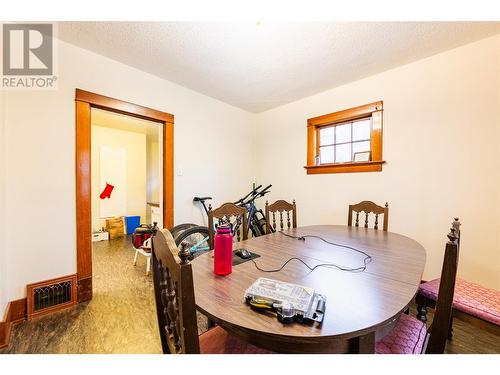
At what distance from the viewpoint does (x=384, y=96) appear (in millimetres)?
2373

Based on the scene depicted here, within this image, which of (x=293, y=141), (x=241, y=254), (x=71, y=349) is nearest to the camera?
(x=241, y=254)

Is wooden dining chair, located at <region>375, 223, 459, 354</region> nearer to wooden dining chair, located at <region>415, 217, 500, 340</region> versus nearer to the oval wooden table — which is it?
the oval wooden table

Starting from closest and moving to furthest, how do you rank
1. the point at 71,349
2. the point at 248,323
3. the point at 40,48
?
the point at 248,323
the point at 71,349
the point at 40,48

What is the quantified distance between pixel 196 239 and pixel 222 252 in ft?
5.51

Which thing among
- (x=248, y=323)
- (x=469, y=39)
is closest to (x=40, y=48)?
(x=248, y=323)

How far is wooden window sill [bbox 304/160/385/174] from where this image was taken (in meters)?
2.43

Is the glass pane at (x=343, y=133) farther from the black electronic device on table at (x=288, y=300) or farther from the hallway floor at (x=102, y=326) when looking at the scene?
the hallway floor at (x=102, y=326)

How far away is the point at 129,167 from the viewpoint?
15.3 feet

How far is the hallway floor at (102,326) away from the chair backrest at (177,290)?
0.99 m

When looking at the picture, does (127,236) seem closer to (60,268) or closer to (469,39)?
(60,268)

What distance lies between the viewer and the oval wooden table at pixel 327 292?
0.60 m

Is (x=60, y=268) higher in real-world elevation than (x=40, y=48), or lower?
lower

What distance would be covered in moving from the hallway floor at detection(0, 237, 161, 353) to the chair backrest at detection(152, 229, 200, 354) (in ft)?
3.25
